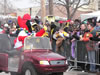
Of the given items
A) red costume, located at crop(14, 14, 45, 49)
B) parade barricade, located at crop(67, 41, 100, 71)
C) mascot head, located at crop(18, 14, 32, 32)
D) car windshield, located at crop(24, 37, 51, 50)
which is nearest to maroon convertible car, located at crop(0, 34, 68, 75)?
car windshield, located at crop(24, 37, 51, 50)

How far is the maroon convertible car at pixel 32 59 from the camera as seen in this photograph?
850 centimetres

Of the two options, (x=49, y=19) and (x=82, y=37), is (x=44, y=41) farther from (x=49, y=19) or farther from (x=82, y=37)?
(x=49, y=19)

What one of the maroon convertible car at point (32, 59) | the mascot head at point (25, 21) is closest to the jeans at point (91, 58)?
the maroon convertible car at point (32, 59)

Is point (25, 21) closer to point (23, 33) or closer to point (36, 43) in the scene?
point (23, 33)

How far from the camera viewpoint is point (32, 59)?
338 inches

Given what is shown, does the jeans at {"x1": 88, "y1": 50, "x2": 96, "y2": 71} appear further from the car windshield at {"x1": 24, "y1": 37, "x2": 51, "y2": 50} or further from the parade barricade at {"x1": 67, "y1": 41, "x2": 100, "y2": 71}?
the car windshield at {"x1": 24, "y1": 37, "x2": 51, "y2": 50}

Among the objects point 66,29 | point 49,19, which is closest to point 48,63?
point 66,29

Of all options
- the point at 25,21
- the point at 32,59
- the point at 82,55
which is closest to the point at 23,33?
the point at 25,21

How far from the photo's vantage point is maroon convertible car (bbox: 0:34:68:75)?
8.50m

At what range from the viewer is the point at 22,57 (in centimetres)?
899

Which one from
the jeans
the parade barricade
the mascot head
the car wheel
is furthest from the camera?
the mascot head

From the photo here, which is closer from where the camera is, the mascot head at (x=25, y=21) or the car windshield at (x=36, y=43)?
the car windshield at (x=36, y=43)

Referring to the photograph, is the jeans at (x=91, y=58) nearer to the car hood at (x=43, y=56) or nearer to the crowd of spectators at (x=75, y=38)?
the crowd of spectators at (x=75, y=38)

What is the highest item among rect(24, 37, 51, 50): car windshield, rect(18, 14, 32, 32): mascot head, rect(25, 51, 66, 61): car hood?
rect(18, 14, 32, 32): mascot head
